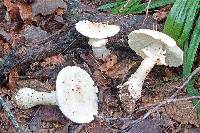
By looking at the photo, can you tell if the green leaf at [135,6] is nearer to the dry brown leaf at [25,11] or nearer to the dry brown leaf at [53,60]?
the dry brown leaf at [53,60]

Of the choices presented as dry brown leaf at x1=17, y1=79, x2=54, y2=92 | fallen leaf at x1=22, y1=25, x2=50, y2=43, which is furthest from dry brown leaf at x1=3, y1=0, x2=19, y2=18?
dry brown leaf at x1=17, y1=79, x2=54, y2=92

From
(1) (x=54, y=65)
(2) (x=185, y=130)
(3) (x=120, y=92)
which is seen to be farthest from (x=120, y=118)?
(1) (x=54, y=65)

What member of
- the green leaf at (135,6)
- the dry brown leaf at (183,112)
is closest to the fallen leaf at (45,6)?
the green leaf at (135,6)

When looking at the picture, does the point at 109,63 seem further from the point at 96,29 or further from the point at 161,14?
the point at 161,14

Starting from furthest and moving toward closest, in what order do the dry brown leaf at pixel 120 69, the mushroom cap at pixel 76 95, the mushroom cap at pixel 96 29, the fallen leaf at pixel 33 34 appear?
the fallen leaf at pixel 33 34 → the dry brown leaf at pixel 120 69 → the mushroom cap at pixel 96 29 → the mushroom cap at pixel 76 95

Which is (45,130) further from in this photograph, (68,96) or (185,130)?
(185,130)

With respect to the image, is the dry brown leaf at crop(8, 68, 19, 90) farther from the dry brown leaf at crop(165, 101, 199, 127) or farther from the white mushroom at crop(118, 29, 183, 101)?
the dry brown leaf at crop(165, 101, 199, 127)
